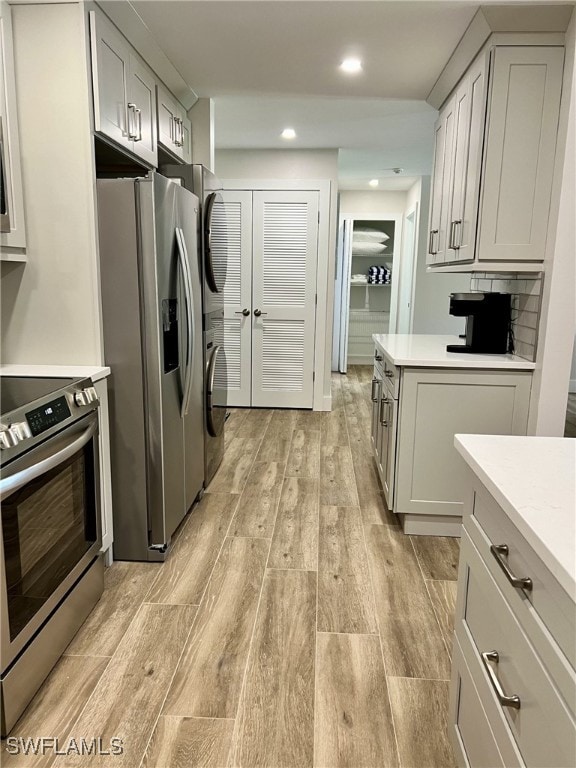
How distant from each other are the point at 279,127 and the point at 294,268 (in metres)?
1.25

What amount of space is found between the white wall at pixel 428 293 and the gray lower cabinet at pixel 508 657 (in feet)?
16.8

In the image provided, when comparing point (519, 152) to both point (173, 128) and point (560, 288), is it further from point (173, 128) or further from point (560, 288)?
point (173, 128)

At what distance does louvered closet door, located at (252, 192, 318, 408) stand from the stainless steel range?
3242mm

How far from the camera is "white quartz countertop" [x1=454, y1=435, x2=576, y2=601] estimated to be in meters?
0.81

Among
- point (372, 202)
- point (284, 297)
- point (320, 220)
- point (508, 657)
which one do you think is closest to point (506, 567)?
point (508, 657)

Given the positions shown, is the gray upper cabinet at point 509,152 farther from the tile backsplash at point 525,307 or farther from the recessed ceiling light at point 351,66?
the recessed ceiling light at point 351,66

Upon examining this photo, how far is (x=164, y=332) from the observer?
2338 millimetres

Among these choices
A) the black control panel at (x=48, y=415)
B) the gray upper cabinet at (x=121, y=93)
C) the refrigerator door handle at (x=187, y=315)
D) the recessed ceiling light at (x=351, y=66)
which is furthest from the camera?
the recessed ceiling light at (x=351, y=66)

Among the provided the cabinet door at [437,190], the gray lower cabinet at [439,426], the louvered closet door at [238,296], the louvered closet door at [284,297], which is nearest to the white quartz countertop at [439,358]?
the gray lower cabinet at [439,426]

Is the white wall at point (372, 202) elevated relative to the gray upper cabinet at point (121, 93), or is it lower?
elevated

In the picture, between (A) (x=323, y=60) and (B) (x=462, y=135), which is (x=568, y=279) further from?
(A) (x=323, y=60)

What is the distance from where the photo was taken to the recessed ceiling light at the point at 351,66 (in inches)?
113

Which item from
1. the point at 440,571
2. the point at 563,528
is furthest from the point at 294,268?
the point at 563,528

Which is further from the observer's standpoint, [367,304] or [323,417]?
[367,304]
